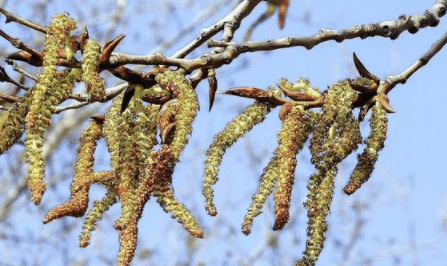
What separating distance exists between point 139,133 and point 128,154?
54 mm

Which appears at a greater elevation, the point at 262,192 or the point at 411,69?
the point at 411,69

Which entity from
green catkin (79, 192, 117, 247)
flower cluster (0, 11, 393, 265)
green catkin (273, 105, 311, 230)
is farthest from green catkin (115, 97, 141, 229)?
green catkin (273, 105, 311, 230)

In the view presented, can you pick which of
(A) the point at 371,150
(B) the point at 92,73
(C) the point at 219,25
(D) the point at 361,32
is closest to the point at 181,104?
(B) the point at 92,73

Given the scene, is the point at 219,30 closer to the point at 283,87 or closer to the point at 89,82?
the point at 283,87

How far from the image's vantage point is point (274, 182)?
1.78 m

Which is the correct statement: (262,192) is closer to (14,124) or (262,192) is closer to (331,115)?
(331,115)

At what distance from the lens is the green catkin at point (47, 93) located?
1.61 metres

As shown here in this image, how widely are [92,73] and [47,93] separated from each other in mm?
85

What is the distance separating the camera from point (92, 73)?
1727 millimetres

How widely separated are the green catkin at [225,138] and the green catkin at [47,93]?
271mm

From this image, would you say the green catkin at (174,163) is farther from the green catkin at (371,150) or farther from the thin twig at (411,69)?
the thin twig at (411,69)

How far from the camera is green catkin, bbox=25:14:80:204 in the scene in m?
1.61

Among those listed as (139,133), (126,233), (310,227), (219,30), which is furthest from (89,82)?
(219,30)

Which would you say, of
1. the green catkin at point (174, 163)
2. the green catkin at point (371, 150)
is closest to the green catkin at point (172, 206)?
the green catkin at point (174, 163)
